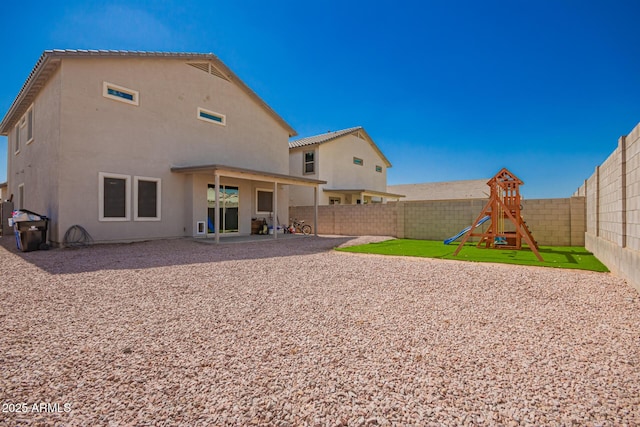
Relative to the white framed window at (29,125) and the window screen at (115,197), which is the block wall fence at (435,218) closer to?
Answer: the window screen at (115,197)

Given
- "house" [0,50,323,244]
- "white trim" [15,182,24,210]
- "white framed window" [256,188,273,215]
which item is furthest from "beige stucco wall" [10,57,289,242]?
"white framed window" [256,188,273,215]

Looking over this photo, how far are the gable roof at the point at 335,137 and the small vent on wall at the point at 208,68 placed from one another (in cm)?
745

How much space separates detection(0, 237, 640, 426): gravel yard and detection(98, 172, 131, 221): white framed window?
5424 millimetres

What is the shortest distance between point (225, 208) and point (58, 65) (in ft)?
22.9

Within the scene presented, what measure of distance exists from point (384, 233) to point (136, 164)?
1049cm

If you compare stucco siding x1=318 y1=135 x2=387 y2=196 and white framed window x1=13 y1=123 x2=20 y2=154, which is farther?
stucco siding x1=318 y1=135 x2=387 y2=196

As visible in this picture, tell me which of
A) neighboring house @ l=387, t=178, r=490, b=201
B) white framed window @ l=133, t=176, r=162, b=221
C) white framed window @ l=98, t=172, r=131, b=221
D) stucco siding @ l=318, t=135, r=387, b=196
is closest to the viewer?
white framed window @ l=98, t=172, r=131, b=221

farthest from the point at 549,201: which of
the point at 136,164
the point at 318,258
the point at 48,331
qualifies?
the point at 136,164

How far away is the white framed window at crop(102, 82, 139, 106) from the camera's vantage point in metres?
10.4

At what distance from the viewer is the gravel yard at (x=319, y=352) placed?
1.86 metres

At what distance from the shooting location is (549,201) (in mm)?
Result: 11055

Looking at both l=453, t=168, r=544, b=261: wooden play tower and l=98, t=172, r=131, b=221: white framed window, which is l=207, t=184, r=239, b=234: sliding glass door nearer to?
l=98, t=172, r=131, b=221: white framed window

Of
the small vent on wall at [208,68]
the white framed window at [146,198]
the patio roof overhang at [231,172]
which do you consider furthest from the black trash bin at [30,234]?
the small vent on wall at [208,68]

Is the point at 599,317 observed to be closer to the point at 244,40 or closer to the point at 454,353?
the point at 454,353
